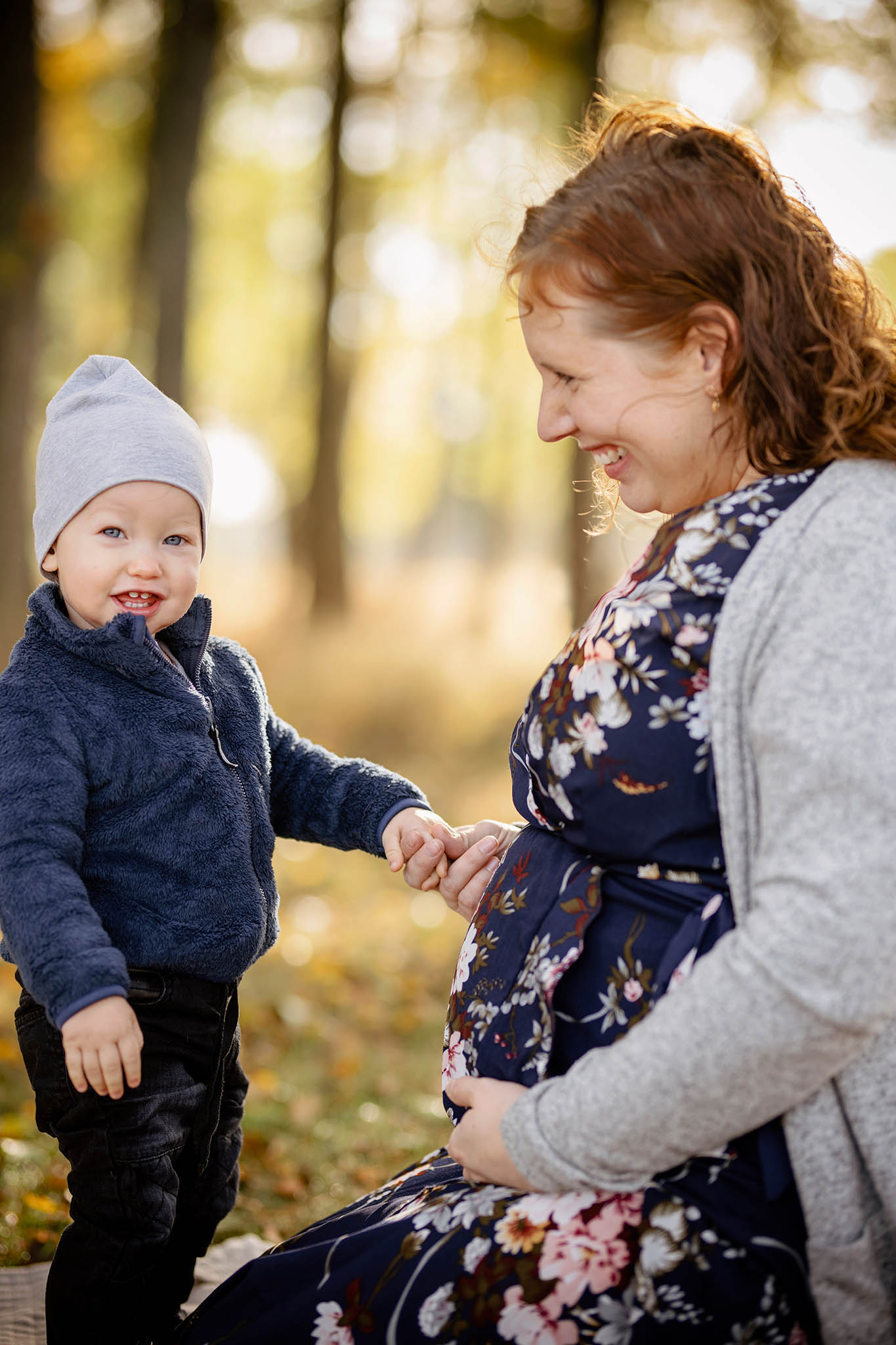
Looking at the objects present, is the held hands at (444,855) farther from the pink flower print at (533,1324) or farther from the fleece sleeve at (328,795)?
the pink flower print at (533,1324)

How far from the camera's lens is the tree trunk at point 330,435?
1234cm

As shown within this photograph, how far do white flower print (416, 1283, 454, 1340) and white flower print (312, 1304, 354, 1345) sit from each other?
Answer: 0.40 ft

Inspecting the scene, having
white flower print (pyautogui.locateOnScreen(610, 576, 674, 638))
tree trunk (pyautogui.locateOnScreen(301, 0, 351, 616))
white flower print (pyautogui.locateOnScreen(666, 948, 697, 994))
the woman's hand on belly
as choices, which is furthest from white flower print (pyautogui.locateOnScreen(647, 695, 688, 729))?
tree trunk (pyautogui.locateOnScreen(301, 0, 351, 616))

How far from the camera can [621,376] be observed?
6.01ft

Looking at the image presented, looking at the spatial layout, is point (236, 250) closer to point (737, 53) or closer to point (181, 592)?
point (737, 53)

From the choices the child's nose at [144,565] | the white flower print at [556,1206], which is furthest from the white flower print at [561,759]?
the child's nose at [144,565]

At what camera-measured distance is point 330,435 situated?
1330 cm

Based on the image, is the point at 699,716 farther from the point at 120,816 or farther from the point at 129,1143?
the point at 129,1143

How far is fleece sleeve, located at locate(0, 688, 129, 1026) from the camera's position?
5.90 feet

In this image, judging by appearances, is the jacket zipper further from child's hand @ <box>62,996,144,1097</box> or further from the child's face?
child's hand @ <box>62,996,144,1097</box>

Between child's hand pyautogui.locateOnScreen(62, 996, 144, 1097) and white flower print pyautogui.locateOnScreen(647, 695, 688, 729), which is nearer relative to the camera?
white flower print pyautogui.locateOnScreen(647, 695, 688, 729)

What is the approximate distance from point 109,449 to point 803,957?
1.47m

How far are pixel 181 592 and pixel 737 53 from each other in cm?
912

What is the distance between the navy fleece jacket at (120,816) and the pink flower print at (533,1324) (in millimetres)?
756
